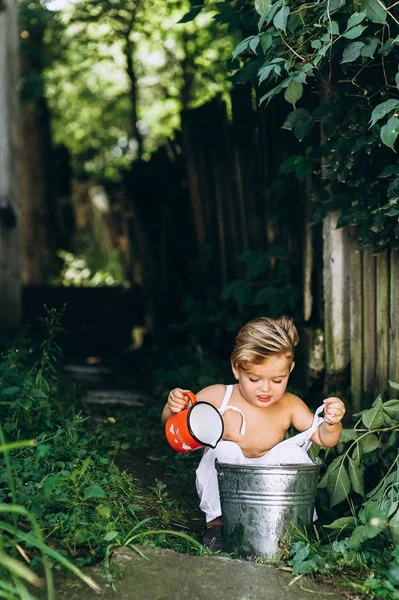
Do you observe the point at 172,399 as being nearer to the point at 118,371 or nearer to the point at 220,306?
the point at 220,306

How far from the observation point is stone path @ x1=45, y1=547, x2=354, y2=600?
2115mm

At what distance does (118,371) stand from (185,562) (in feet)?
12.9

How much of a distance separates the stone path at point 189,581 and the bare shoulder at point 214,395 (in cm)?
65

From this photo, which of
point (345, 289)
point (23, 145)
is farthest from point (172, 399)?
point (23, 145)

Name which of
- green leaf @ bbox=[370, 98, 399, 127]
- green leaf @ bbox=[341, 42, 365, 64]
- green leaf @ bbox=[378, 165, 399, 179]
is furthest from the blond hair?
green leaf @ bbox=[341, 42, 365, 64]

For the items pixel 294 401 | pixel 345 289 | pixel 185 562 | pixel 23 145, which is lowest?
pixel 185 562

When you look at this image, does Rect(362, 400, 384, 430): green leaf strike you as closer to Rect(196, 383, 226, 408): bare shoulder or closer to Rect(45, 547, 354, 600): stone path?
Rect(196, 383, 226, 408): bare shoulder

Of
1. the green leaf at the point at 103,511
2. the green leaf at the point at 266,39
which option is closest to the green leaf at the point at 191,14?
the green leaf at the point at 266,39

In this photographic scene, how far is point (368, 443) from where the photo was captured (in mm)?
2867

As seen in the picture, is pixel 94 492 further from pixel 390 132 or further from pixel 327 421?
pixel 390 132

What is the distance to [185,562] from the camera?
7.61ft

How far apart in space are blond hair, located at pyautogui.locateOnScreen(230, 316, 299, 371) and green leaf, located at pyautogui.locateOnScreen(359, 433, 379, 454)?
17.4 inches

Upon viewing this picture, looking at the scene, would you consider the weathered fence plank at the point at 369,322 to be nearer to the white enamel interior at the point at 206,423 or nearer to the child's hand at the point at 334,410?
the child's hand at the point at 334,410

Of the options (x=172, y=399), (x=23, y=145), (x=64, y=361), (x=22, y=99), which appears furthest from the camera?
(x=23, y=145)
